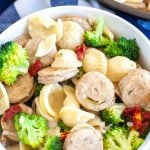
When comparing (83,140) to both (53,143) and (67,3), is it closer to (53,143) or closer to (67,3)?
(53,143)

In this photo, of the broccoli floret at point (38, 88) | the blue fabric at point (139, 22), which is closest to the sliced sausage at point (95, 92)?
the broccoli floret at point (38, 88)

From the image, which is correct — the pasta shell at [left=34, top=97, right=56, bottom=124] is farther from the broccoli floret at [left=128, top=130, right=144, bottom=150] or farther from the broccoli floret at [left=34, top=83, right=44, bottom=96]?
the broccoli floret at [left=128, top=130, right=144, bottom=150]

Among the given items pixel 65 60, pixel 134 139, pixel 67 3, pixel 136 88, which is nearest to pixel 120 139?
pixel 134 139

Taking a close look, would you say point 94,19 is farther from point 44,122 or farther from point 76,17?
point 44,122

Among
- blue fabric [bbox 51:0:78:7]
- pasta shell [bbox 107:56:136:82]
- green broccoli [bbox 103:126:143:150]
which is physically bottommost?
green broccoli [bbox 103:126:143:150]

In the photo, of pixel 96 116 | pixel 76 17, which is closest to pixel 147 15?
pixel 76 17

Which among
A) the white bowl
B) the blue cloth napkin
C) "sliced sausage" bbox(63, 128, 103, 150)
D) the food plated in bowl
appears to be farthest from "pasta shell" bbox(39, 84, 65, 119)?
the blue cloth napkin

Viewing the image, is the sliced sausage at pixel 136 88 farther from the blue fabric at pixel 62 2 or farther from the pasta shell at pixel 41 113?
the blue fabric at pixel 62 2
